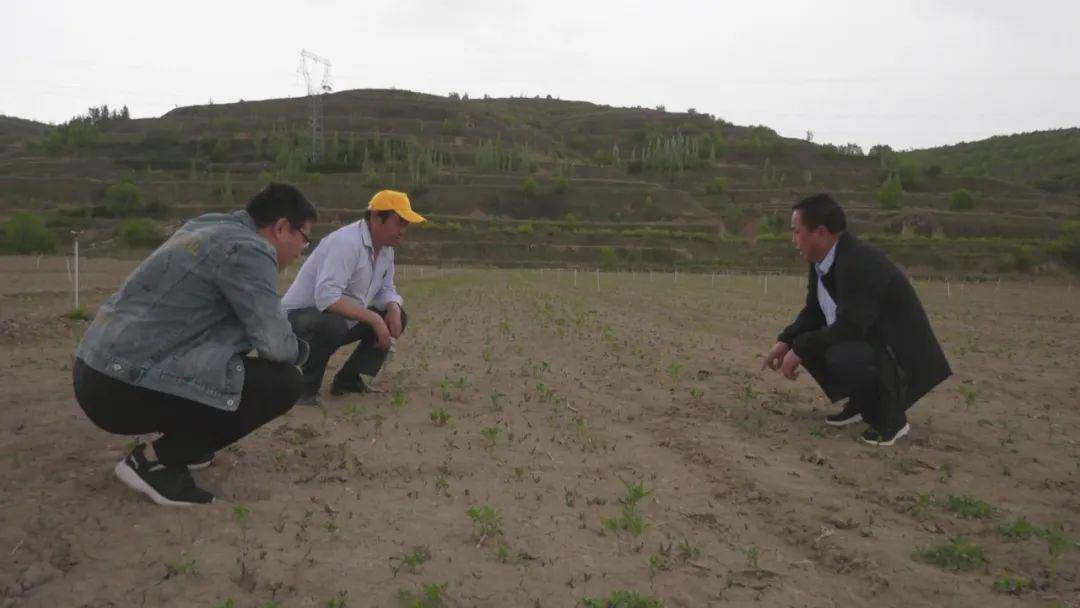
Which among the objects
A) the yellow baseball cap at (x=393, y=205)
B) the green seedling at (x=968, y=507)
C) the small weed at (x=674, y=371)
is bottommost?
A: the small weed at (x=674, y=371)

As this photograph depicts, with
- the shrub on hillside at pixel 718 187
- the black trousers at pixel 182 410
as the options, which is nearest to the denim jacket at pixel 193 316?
the black trousers at pixel 182 410

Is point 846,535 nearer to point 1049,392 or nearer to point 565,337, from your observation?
point 1049,392

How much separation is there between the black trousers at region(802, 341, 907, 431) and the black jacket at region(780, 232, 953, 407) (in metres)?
0.07

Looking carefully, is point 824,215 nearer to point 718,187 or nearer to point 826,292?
point 826,292

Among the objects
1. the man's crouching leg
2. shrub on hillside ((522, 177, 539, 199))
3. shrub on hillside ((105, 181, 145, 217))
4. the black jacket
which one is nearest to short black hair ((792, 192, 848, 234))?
the black jacket

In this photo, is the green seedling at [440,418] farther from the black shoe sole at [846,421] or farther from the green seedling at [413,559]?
the black shoe sole at [846,421]

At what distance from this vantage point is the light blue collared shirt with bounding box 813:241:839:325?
5.78 metres

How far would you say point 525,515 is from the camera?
12.3ft

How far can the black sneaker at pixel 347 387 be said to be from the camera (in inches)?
264

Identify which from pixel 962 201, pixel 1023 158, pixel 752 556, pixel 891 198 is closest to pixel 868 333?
pixel 752 556

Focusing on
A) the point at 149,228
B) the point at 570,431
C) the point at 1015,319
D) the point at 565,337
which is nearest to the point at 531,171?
the point at 149,228

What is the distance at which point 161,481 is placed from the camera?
145 inches

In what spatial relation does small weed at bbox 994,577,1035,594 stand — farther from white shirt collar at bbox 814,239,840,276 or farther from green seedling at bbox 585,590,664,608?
white shirt collar at bbox 814,239,840,276

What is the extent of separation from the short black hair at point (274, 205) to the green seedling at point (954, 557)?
326cm
